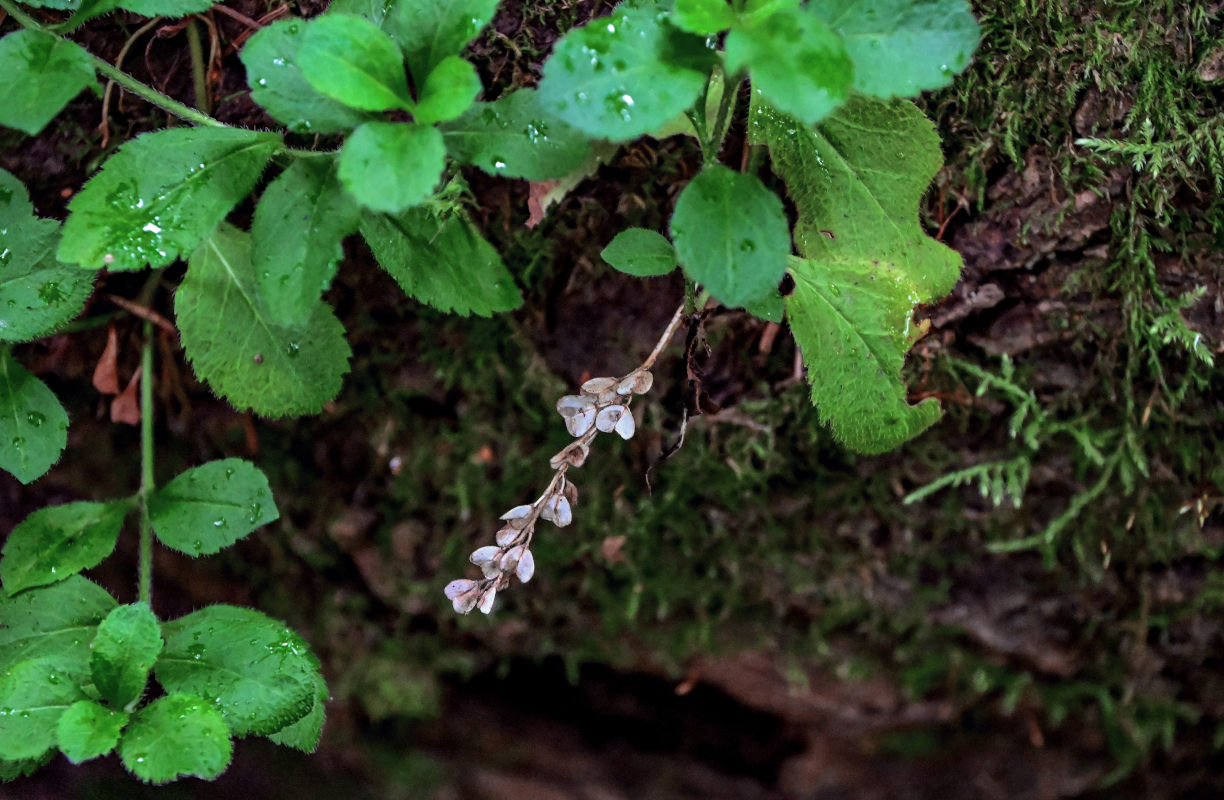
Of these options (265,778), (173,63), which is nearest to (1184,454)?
(173,63)

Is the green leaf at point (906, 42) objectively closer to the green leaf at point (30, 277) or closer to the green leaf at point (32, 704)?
the green leaf at point (30, 277)

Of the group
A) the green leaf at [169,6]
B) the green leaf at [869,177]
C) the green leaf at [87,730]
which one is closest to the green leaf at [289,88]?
the green leaf at [169,6]

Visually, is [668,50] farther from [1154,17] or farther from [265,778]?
[265,778]

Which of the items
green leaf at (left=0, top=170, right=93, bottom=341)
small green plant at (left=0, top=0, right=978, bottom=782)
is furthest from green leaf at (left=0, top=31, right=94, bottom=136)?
green leaf at (left=0, top=170, right=93, bottom=341)

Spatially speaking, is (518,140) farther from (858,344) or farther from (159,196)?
(858,344)

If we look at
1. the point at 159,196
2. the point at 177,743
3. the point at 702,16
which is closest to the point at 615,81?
the point at 702,16

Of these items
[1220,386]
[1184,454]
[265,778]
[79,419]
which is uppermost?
[1220,386]
